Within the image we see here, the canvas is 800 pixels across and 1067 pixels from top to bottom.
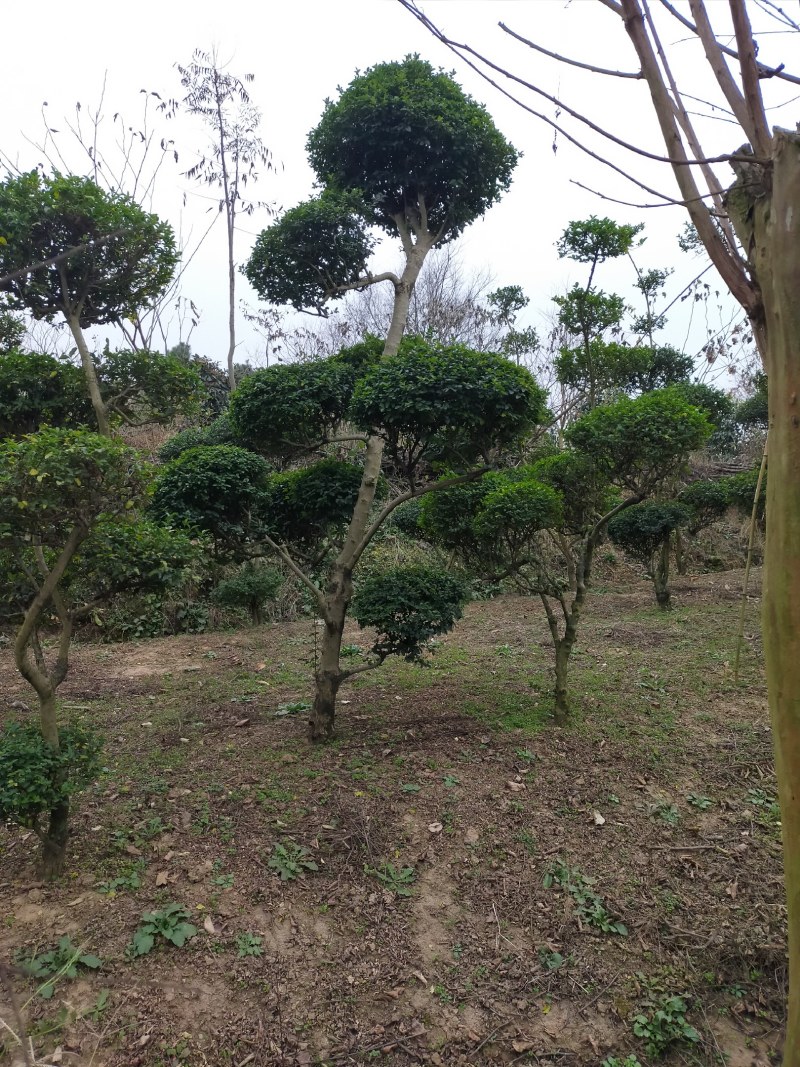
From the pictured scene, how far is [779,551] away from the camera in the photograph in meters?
1.29

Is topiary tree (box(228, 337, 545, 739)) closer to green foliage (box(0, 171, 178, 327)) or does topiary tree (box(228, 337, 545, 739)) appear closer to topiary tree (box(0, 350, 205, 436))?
topiary tree (box(0, 350, 205, 436))

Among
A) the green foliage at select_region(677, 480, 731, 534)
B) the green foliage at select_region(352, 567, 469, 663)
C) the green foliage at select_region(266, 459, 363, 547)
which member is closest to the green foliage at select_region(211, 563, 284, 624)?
the green foliage at select_region(266, 459, 363, 547)

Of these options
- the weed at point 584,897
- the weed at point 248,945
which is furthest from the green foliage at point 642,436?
the weed at point 248,945

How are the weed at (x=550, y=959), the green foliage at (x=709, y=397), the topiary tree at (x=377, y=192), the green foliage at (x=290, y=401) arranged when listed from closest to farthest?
1. the weed at (x=550, y=959)
2. the green foliage at (x=290, y=401)
3. the topiary tree at (x=377, y=192)
4. the green foliage at (x=709, y=397)

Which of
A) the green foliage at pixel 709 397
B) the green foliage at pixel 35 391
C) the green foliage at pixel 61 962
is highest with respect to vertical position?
the green foliage at pixel 709 397

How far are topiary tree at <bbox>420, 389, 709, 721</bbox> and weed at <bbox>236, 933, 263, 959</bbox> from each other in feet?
8.02

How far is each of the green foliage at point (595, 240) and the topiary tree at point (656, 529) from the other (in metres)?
2.96

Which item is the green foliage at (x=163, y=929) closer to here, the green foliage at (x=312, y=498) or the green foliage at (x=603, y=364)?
the green foliage at (x=312, y=498)

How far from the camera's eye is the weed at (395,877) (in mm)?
3125

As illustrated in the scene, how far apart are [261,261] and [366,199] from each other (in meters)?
1.02

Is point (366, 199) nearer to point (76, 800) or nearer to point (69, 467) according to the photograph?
point (69, 467)

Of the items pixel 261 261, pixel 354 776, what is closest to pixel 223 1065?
pixel 354 776

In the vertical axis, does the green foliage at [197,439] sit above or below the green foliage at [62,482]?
above

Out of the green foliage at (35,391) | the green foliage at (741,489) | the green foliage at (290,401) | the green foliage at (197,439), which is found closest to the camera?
the green foliage at (290,401)
